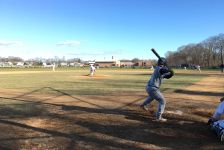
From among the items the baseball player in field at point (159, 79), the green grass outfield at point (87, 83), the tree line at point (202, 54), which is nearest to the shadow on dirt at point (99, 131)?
the baseball player in field at point (159, 79)

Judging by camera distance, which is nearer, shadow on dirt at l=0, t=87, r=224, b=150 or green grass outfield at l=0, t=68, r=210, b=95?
shadow on dirt at l=0, t=87, r=224, b=150

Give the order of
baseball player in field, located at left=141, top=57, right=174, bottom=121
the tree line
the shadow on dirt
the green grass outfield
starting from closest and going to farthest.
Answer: the shadow on dirt, baseball player in field, located at left=141, top=57, right=174, bottom=121, the green grass outfield, the tree line

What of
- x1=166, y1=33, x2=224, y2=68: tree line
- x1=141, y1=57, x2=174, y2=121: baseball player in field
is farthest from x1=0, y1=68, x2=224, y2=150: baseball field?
x1=166, y1=33, x2=224, y2=68: tree line

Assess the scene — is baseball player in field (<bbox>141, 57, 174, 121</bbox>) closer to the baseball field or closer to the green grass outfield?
the baseball field

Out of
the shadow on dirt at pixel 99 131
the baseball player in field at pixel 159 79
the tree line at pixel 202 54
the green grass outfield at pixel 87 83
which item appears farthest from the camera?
the tree line at pixel 202 54

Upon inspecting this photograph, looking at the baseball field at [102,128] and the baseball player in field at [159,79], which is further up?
the baseball player in field at [159,79]

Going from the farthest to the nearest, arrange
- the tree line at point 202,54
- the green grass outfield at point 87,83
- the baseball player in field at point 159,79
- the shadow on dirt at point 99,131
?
the tree line at point 202,54, the green grass outfield at point 87,83, the baseball player in field at point 159,79, the shadow on dirt at point 99,131

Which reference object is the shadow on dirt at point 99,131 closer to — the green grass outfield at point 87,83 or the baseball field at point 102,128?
the baseball field at point 102,128

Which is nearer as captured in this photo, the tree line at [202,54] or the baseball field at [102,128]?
the baseball field at [102,128]

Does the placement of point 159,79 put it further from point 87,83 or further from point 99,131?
point 87,83

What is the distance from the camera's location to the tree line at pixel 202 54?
113 meters

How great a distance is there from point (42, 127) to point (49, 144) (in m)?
1.51

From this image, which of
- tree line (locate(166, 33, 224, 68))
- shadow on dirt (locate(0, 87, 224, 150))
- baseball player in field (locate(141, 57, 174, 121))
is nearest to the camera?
shadow on dirt (locate(0, 87, 224, 150))

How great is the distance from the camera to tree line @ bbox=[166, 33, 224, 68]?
11324cm
